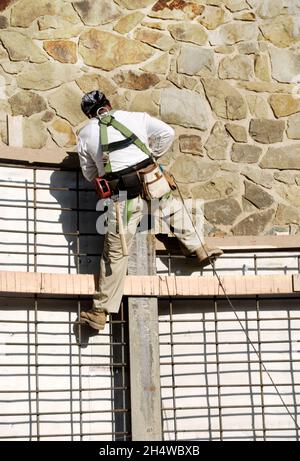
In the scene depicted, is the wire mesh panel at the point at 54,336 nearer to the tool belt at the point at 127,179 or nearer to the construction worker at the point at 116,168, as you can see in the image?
the construction worker at the point at 116,168

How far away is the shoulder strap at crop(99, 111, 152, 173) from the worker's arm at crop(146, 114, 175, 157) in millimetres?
190

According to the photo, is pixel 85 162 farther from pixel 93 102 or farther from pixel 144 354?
pixel 144 354

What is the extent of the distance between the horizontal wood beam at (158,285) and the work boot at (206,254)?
169 mm

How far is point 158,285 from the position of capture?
1295 centimetres

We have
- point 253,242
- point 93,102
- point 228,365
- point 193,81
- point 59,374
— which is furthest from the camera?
point 193,81

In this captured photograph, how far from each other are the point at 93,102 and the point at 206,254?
58.4 inches

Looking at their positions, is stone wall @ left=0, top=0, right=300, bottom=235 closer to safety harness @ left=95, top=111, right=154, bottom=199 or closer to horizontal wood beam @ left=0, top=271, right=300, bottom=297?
horizontal wood beam @ left=0, top=271, right=300, bottom=297

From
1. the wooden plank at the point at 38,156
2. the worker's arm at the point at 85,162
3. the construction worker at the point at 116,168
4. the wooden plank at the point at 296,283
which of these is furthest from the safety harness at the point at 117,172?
the wooden plank at the point at 296,283

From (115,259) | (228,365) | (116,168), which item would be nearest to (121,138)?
(116,168)

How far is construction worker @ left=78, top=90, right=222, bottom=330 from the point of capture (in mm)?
12633

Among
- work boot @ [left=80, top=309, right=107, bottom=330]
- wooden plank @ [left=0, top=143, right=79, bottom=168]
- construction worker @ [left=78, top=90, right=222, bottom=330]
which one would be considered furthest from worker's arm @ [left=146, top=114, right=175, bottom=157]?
work boot @ [left=80, top=309, right=107, bottom=330]

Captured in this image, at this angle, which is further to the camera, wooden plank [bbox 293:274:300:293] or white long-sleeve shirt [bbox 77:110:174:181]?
wooden plank [bbox 293:274:300:293]

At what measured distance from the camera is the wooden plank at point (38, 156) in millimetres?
12930
